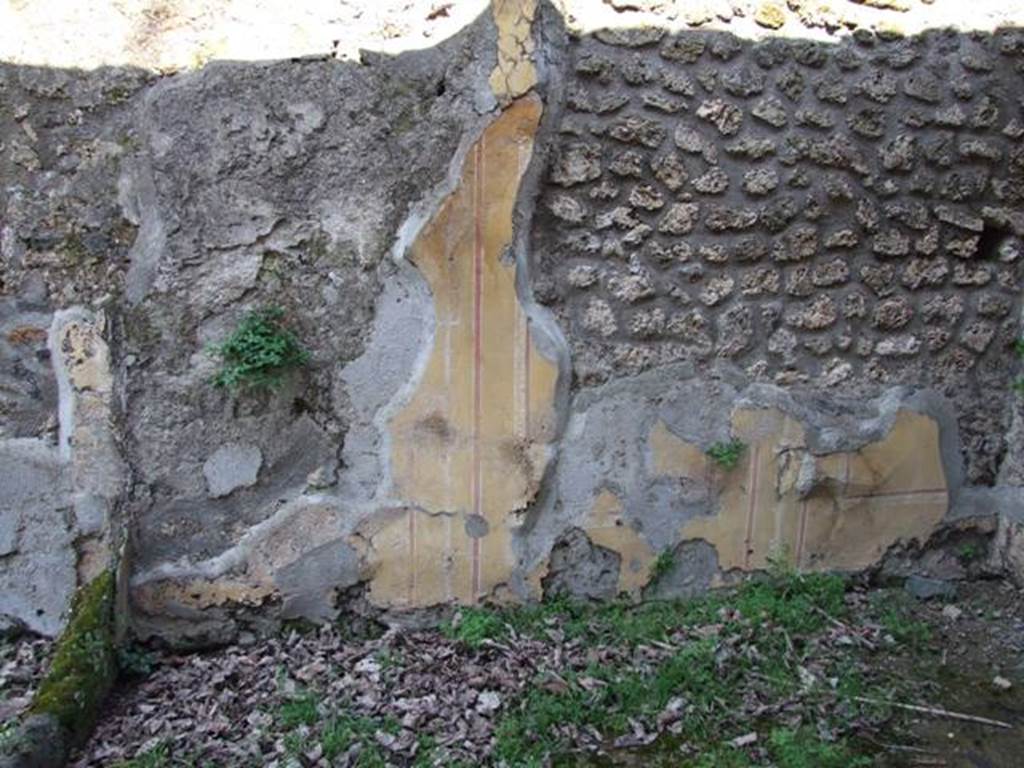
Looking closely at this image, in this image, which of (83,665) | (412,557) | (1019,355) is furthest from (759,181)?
(83,665)

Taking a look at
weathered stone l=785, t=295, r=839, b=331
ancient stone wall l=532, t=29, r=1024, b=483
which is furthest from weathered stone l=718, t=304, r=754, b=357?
weathered stone l=785, t=295, r=839, b=331

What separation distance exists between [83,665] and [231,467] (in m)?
0.73

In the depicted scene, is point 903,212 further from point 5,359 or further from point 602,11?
point 5,359

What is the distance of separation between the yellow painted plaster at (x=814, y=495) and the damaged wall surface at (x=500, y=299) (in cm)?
1

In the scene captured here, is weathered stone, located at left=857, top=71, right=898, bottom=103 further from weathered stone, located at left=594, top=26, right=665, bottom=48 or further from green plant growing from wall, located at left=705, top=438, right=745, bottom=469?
green plant growing from wall, located at left=705, top=438, right=745, bottom=469

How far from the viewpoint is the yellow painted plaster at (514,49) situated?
3033 millimetres

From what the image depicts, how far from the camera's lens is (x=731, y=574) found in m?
3.49

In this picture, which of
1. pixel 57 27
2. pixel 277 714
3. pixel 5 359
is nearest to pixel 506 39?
pixel 57 27

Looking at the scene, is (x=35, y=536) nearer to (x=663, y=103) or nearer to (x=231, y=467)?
(x=231, y=467)

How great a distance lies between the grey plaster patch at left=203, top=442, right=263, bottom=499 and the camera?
313 centimetres

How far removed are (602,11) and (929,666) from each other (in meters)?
2.43

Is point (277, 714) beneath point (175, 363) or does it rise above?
beneath

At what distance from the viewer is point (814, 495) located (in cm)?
348

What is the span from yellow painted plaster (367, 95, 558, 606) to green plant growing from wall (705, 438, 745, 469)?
1.94 ft
